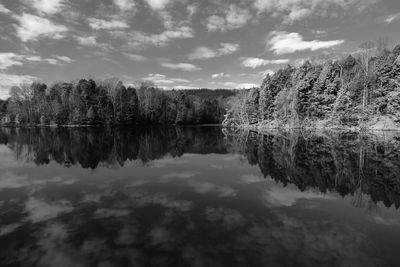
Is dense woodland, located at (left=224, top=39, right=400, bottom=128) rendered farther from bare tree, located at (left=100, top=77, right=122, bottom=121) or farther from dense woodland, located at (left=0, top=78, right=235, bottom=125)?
bare tree, located at (left=100, top=77, right=122, bottom=121)

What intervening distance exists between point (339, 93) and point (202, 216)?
60.6 m

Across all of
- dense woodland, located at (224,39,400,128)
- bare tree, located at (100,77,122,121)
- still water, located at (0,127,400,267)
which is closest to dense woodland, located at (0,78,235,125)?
bare tree, located at (100,77,122,121)

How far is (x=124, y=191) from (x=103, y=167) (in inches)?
262

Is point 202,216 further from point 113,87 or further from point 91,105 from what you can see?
point 113,87

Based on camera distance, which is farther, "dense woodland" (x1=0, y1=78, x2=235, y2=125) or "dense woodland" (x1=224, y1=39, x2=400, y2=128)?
"dense woodland" (x1=0, y1=78, x2=235, y2=125)

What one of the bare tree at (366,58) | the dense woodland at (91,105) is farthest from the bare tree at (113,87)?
the bare tree at (366,58)

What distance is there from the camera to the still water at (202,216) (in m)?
6.22

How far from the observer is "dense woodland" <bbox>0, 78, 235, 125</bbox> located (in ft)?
276

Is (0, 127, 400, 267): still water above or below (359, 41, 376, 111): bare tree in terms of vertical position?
below

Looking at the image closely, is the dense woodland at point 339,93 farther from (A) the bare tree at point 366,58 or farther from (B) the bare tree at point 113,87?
(B) the bare tree at point 113,87

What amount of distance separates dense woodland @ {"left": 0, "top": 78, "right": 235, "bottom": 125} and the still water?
239ft

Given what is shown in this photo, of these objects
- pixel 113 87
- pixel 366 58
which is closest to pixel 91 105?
pixel 113 87

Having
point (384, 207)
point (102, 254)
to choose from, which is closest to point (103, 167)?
point (102, 254)

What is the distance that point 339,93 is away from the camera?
193 ft
